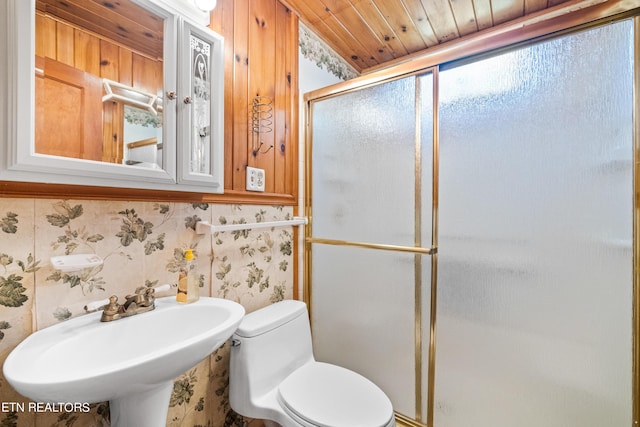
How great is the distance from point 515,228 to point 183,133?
130 centimetres

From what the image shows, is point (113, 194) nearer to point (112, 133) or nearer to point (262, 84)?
point (112, 133)

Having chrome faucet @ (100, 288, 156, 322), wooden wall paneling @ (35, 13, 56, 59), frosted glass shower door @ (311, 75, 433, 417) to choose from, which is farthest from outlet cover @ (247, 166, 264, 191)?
wooden wall paneling @ (35, 13, 56, 59)

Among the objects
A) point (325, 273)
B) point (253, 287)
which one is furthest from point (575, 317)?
point (253, 287)

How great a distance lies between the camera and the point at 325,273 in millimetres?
1667

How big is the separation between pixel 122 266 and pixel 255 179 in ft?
2.18

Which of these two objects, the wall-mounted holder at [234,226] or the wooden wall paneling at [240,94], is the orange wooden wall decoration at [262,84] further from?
the wall-mounted holder at [234,226]

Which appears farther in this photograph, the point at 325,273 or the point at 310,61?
the point at 310,61

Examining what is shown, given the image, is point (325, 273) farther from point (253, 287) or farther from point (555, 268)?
point (555, 268)

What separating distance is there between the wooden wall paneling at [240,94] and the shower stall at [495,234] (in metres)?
0.49

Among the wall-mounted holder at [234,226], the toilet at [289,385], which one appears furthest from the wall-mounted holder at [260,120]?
the toilet at [289,385]

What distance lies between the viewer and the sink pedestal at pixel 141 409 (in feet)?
2.60

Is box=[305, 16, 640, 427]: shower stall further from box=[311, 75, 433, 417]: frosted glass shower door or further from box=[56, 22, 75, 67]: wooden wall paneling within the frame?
box=[56, 22, 75, 67]: wooden wall paneling

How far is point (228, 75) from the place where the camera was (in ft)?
4.28

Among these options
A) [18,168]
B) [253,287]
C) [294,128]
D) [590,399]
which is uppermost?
[294,128]
